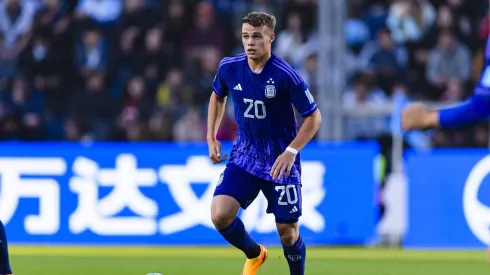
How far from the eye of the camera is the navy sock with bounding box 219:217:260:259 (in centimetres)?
849

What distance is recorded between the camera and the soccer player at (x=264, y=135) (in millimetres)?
8242

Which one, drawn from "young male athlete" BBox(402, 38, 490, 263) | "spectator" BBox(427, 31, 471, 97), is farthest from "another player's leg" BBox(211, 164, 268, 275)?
"spectator" BBox(427, 31, 471, 97)

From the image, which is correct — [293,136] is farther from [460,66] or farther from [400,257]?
[460,66]

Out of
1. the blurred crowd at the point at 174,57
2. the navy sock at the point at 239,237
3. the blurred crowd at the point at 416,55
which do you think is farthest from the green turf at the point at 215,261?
the blurred crowd at the point at 416,55

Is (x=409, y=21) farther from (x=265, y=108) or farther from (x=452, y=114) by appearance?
(x=452, y=114)

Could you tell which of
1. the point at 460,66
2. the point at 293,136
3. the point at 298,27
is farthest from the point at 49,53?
the point at 293,136

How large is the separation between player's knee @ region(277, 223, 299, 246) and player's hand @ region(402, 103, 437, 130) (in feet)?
8.81

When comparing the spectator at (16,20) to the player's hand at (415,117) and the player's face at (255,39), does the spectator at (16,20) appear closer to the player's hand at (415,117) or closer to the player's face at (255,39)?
the player's face at (255,39)

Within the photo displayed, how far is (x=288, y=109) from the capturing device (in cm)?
840

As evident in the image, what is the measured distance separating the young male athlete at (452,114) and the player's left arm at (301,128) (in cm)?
226

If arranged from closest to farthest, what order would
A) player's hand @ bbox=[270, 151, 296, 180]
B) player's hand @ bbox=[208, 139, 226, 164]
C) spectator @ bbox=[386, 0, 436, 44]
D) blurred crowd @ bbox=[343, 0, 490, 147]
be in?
player's hand @ bbox=[270, 151, 296, 180] < player's hand @ bbox=[208, 139, 226, 164] < blurred crowd @ bbox=[343, 0, 490, 147] < spectator @ bbox=[386, 0, 436, 44]

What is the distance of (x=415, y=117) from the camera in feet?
19.2

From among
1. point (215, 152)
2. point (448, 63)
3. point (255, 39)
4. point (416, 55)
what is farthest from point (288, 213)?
point (416, 55)

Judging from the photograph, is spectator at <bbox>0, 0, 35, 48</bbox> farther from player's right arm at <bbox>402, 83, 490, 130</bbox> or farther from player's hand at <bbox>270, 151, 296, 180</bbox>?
player's right arm at <bbox>402, 83, 490, 130</bbox>
